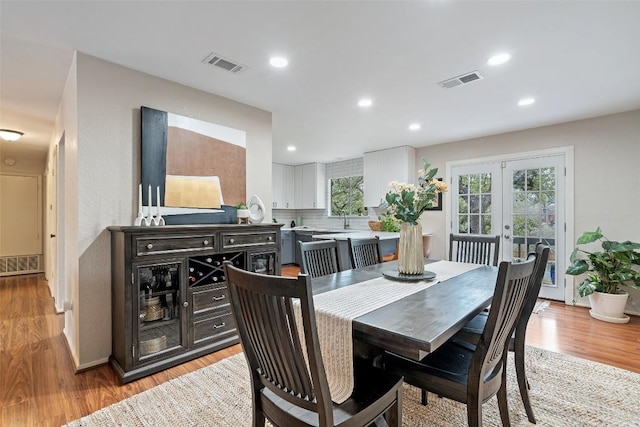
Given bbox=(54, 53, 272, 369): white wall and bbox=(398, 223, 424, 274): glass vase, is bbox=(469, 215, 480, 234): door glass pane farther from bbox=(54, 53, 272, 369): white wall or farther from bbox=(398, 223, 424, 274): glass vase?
bbox=(54, 53, 272, 369): white wall

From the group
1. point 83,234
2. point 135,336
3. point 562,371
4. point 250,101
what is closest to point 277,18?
point 250,101

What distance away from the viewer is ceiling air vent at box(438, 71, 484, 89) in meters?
2.77

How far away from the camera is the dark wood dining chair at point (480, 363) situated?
1262mm

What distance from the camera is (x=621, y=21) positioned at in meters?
2.01

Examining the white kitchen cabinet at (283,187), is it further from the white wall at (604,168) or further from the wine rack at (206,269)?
the white wall at (604,168)

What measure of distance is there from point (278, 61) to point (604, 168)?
418cm

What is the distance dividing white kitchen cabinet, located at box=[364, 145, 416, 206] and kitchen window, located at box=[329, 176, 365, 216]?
0.99 m

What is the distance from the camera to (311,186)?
7.40m

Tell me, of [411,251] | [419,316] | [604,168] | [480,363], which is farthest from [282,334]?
[604,168]

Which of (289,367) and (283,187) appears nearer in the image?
(289,367)

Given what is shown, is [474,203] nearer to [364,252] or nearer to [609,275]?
[609,275]

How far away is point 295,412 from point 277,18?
84.1 inches

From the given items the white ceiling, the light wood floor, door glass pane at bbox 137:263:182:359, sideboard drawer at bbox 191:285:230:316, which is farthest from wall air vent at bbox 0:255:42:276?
sideboard drawer at bbox 191:285:230:316

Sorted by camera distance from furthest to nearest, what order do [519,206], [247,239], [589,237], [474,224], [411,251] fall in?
[474,224] → [519,206] → [589,237] → [247,239] → [411,251]
